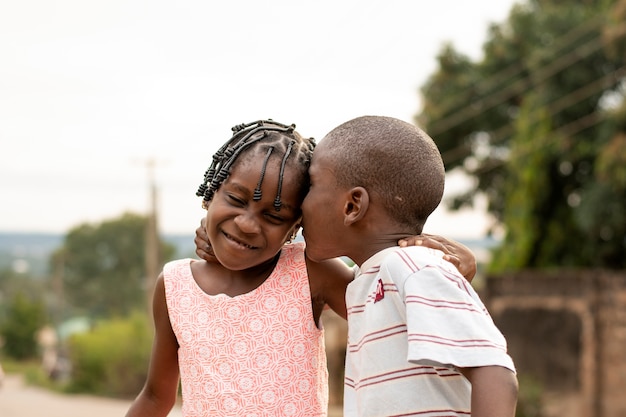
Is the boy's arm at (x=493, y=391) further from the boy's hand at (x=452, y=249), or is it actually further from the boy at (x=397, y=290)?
the boy's hand at (x=452, y=249)

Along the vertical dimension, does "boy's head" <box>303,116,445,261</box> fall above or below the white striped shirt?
above

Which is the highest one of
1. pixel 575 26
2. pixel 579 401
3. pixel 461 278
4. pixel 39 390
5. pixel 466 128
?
pixel 575 26

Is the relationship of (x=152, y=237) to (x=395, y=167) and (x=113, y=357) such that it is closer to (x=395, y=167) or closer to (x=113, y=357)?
(x=113, y=357)

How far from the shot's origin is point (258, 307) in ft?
7.09

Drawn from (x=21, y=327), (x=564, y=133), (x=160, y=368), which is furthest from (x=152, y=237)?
(x=21, y=327)

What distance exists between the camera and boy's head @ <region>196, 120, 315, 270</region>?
6.63 feet

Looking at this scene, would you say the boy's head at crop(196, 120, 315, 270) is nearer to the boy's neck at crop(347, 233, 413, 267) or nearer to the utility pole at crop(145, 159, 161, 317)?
the boy's neck at crop(347, 233, 413, 267)

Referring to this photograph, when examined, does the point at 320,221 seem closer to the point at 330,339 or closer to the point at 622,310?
the point at 622,310

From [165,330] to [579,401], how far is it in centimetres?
1110

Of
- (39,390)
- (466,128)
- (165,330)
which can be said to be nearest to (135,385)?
Result: (39,390)

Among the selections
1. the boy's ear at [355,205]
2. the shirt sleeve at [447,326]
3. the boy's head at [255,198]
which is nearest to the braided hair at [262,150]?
the boy's head at [255,198]

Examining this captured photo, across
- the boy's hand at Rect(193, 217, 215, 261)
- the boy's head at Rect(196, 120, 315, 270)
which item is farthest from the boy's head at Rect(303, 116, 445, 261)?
the boy's hand at Rect(193, 217, 215, 261)

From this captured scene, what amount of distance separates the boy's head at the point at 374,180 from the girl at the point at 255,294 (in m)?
0.15

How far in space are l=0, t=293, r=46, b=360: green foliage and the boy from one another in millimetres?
47994
